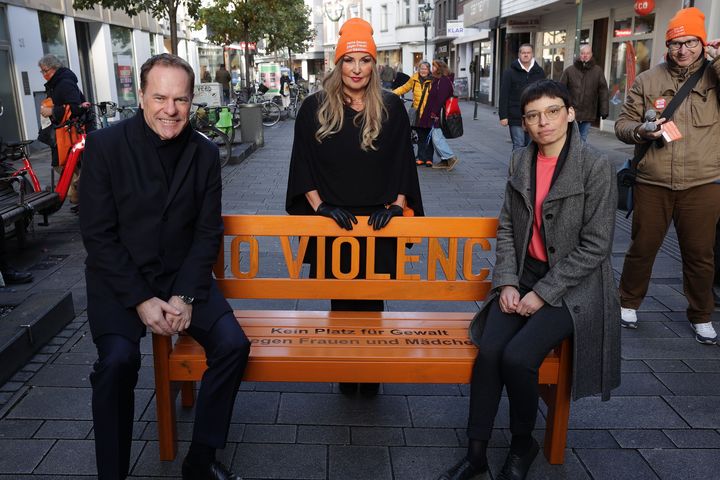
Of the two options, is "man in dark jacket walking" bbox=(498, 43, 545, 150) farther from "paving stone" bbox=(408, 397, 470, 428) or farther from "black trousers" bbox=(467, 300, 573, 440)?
"black trousers" bbox=(467, 300, 573, 440)

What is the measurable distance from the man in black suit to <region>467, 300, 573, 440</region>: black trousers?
3.23ft

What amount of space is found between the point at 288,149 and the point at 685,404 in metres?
12.4

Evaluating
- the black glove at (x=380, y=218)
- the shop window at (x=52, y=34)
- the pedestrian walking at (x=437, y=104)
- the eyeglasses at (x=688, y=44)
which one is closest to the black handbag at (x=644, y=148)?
the eyeglasses at (x=688, y=44)

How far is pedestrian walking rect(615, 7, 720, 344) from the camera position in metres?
3.87

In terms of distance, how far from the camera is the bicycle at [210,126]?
12.2m

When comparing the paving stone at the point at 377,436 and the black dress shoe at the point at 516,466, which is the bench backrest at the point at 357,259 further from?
the black dress shoe at the point at 516,466

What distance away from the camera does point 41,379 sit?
12.3 feet

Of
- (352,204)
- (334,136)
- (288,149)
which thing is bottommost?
(288,149)

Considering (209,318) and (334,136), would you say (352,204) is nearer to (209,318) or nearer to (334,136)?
(334,136)

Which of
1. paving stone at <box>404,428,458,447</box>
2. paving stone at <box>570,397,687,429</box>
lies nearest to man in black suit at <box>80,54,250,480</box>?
paving stone at <box>404,428,458,447</box>

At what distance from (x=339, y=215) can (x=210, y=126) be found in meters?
9.74

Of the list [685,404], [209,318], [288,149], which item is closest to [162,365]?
[209,318]

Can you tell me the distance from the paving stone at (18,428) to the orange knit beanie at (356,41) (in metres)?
2.25

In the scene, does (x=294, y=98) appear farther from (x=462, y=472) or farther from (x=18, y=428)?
(x=462, y=472)
